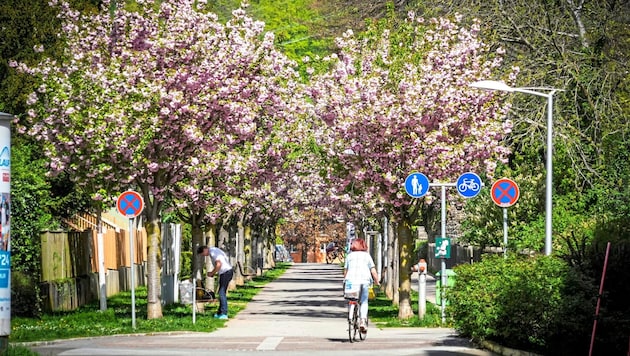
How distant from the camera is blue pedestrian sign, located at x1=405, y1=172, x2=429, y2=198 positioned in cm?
3092

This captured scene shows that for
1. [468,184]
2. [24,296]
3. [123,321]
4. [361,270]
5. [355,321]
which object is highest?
[468,184]

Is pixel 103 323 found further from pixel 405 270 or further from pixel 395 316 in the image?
pixel 395 316

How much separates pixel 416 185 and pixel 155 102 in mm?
6036

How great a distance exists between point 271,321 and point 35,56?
12.1 m

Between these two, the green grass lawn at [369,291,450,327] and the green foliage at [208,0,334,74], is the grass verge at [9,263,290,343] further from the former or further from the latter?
the green foliage at [208,0,334,74]

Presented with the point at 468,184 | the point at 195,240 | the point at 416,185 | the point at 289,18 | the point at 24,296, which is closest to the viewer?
the point at 24,296

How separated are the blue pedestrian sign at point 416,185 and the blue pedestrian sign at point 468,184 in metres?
0.79

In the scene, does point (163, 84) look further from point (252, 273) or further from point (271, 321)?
point (252, 273)

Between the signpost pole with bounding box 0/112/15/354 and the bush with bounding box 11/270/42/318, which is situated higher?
the signpost pole with bounding box 0/112/15/354

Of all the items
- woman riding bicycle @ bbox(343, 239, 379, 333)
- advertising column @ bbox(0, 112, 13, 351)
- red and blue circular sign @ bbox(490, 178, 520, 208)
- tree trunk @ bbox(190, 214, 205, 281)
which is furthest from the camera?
tree trunk @ bbox(190, 214, 205, 281)

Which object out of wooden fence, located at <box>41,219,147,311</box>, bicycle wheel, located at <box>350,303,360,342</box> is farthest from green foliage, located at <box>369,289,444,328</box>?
wooden fence, located at <box>41,219,147,311</box>

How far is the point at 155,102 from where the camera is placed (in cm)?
3030

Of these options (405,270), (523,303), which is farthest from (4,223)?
(405,270)

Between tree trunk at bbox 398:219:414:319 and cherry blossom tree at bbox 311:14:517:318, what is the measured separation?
0.02 metres
